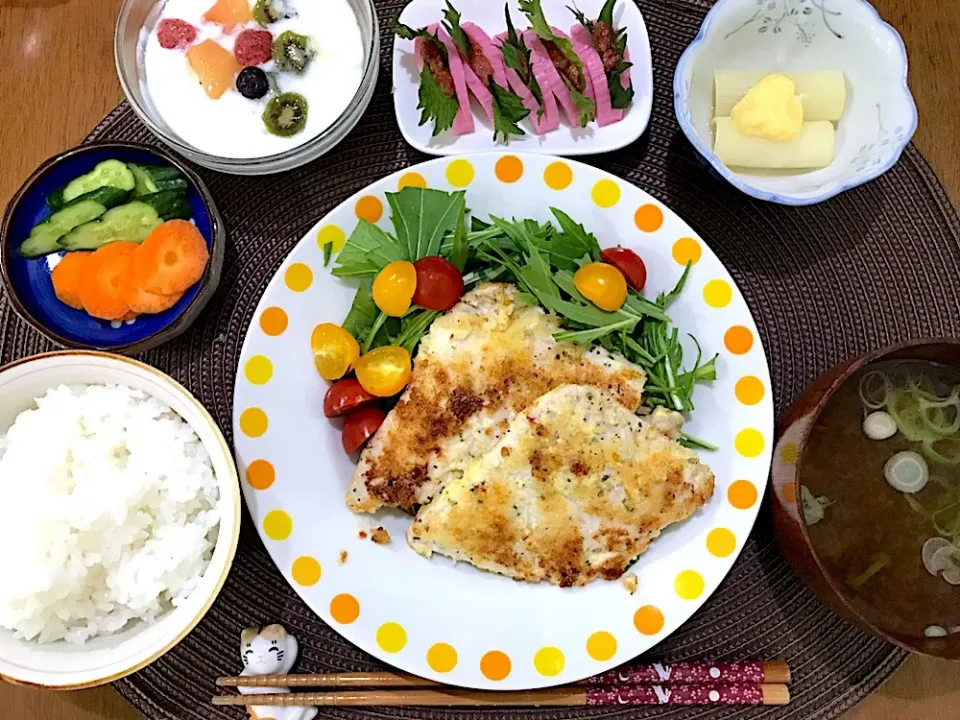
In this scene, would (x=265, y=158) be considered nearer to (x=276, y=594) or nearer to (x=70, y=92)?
(x=70, y=92)

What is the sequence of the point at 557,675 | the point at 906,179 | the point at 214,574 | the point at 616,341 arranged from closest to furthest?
the point at 214,574 < the point at 557,675 < the point at 616,341 < the point at 906,179

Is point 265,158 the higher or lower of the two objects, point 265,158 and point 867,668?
the higher

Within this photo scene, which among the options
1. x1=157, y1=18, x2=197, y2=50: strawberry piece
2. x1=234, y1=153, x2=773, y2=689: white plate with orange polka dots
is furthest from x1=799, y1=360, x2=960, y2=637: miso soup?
x1=157, y1=18, x2=197, y2=50: strawberry piece

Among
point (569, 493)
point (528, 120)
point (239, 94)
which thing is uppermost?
point (239, 94)

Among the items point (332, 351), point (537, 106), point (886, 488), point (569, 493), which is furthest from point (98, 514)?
point (886, 488)

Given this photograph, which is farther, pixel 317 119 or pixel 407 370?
pixel 317 119

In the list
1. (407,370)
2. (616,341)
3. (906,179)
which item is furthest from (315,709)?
(906,179)

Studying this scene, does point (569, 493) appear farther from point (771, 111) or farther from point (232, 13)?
point (232, 13)

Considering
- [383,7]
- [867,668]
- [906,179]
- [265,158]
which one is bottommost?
[867,668]
